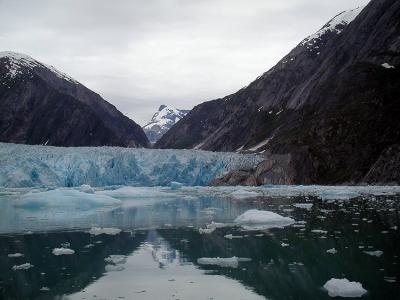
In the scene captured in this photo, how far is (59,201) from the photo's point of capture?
76.1 ft

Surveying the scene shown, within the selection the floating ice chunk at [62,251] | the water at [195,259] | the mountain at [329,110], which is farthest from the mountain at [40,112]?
the floating ice chunk at [62,251]

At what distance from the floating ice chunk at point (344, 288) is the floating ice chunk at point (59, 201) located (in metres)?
16.9

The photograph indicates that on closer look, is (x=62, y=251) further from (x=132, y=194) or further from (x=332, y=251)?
(x=132, y=194)

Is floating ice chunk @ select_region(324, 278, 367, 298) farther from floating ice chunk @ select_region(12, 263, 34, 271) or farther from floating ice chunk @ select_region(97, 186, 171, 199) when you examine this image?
floating ice chunk @ select_region(97, 186, 171, 199)

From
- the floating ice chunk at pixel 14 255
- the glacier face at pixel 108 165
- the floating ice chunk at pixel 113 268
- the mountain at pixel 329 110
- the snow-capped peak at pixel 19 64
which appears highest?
the snow-capped peak at pixel 19 64

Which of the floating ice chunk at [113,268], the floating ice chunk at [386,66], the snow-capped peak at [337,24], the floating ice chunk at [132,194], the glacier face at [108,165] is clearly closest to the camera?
the floating ice chunk at [113,268]

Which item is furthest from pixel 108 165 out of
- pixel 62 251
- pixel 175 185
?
pixel 62 251

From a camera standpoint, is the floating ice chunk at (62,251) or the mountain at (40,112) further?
the mountain at (40,112)

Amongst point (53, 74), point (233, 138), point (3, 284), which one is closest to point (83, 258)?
point (3, 284)

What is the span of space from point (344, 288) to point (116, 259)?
477 cm

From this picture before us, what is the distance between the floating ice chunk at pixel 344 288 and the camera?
7.04m

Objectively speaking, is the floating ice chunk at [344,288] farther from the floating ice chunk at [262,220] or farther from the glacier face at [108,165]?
the glacier face at [108,165]

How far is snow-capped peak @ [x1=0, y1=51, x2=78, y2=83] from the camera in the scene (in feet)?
441

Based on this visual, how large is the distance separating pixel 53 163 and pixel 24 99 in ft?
301
